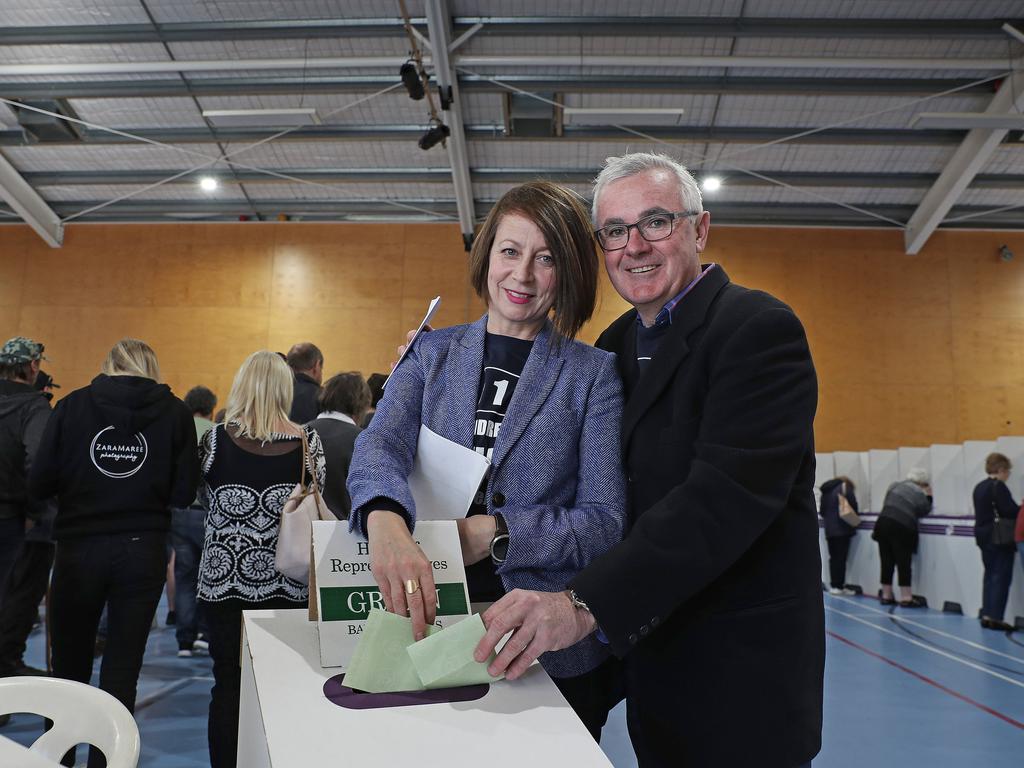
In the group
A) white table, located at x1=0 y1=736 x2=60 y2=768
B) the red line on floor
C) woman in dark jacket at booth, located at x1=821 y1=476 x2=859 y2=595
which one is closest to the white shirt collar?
white table, located at x1=0 y1=736 x2=60 y2=768

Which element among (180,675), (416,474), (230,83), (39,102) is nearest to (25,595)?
(180,675)

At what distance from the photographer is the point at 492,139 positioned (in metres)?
11.2

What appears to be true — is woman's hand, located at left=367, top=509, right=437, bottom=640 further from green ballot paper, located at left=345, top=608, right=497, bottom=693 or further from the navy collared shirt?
the navy collared shirt

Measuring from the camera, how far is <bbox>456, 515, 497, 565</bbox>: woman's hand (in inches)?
44.4

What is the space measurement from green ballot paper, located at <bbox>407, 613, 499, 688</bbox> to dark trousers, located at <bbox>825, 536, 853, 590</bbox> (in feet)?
32.6

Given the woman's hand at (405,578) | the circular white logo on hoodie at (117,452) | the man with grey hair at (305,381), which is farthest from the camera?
the man with grey hair at (305,381)

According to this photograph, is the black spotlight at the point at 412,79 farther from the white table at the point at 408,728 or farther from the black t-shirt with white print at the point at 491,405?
the white table at the point at 408,728

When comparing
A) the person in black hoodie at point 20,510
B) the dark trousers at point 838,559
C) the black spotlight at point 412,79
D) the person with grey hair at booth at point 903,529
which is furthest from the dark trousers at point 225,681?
the dark trousers at point 838,559

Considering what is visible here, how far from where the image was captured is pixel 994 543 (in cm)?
682

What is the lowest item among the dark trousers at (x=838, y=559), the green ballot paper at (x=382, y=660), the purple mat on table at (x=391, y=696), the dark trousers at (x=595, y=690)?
the dark trousers at (x=838, y=559)

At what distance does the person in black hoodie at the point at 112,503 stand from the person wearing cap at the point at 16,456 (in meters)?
0.40

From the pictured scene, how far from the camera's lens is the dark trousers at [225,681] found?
2.61 metres

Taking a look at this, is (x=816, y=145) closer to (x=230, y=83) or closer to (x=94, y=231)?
(x=230, y=83)

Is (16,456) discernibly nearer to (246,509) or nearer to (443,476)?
(246,509)
